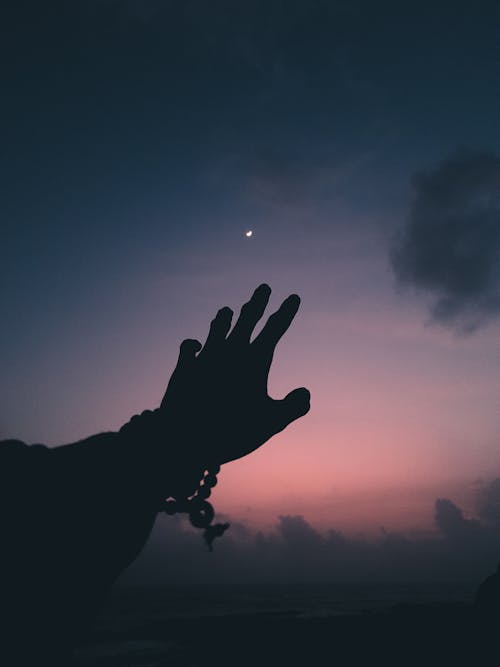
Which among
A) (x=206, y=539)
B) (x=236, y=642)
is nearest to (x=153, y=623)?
(x=236, y=642)

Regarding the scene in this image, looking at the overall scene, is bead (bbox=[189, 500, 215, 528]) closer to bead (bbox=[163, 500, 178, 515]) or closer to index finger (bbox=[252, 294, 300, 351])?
bead (bbox=[163, 500, 178, 515])

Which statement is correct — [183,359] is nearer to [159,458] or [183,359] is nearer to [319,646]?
[159,458]

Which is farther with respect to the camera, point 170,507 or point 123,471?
point 170,507

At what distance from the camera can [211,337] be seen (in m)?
2.48

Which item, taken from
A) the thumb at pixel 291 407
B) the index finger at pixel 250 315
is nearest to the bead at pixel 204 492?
the thumb at pixel 291 407

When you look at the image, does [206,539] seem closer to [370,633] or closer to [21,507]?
[21,507]

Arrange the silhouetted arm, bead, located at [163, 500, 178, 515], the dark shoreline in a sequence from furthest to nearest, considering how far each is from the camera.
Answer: the dark shoreline
bead, located at [163, 500, 178, 515]
the silhouetted arm

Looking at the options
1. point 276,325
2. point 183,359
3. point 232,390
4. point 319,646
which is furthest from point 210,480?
point 319,646

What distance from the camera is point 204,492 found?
7.66 feet

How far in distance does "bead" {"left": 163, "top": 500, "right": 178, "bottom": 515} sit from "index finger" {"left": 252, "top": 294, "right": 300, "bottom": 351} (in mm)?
986

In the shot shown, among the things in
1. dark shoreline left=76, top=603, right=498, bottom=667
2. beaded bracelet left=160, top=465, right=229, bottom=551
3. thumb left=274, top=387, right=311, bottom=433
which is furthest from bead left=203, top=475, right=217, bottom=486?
dark shoreline left=76, top=603, right=498, bottom=667

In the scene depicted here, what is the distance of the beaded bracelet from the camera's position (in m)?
2.27

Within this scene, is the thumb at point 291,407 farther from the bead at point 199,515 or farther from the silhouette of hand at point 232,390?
the bead at point 199,515

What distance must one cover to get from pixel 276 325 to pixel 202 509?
44.2 inches
